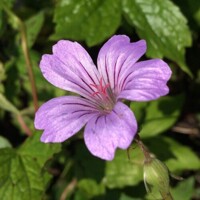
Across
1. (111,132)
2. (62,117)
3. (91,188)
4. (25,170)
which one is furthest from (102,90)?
(91,188)

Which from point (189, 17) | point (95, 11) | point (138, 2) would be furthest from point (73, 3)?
point (189, 17)

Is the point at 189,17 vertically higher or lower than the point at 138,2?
lower

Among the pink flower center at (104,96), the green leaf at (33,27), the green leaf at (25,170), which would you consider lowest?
the green leaf at (25,170)

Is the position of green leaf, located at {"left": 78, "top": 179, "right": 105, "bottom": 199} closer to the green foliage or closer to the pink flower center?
the green foliage

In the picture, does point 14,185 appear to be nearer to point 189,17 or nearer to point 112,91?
point 112,91

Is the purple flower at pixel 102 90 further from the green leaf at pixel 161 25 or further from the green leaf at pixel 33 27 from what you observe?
the green leaf at pixel 33 27

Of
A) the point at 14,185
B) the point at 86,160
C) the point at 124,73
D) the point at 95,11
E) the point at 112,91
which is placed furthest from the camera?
the point at 86,160

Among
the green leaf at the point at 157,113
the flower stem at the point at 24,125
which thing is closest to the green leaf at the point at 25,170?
the flower stem at the point at 24,125
